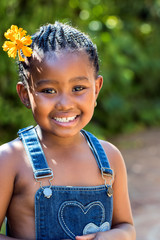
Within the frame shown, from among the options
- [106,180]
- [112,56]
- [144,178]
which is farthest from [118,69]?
[106,180]

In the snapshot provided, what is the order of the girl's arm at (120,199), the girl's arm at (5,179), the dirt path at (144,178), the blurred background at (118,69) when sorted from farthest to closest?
the blurred background at (118,69), the dirt path at (144,178), the girl's arm at (120,199), the girl's arm at (5,179)

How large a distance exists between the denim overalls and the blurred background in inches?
82.8

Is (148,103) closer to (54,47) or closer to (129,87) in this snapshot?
(129,87)

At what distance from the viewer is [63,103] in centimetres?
160

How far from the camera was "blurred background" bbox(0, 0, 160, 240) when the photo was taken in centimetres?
476

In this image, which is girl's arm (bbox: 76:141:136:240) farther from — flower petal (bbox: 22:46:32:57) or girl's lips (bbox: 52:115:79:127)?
flower petal (bbox: 22:46:32:57)

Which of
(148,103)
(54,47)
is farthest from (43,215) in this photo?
(148,103)

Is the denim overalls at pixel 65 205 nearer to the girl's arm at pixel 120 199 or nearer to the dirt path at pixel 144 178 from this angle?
the girl's arm at pixel 120 199

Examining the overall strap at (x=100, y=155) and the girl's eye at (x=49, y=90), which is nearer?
the girl's eye at (x=49, y=90)

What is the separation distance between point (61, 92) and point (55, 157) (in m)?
0.30

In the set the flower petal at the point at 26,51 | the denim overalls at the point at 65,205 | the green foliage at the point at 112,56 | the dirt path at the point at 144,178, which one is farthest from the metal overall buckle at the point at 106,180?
the green foliage at the point at 112,56

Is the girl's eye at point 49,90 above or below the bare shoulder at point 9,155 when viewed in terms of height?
above

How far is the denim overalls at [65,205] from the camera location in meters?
1.60

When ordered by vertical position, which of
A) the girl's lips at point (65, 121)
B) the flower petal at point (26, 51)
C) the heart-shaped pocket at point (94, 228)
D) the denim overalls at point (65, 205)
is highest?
the flower petal at point (26, 51)
